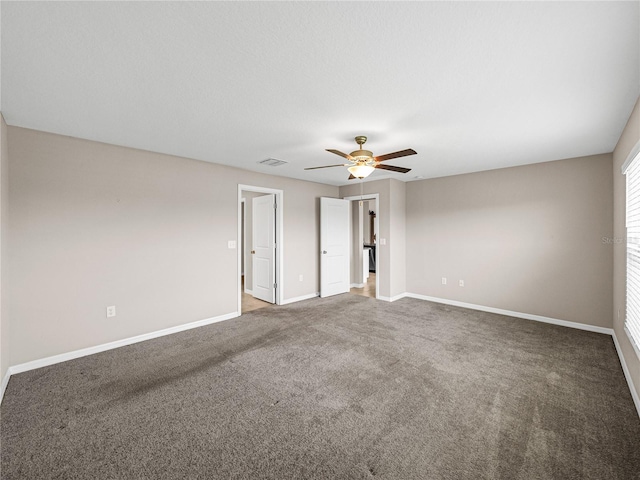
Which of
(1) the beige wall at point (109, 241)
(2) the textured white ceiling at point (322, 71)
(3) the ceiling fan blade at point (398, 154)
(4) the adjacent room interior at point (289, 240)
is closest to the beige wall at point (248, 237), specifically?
(4) the adjacent room interior at point (289, 240)

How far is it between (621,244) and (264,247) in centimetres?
508

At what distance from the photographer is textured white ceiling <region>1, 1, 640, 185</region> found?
1.43 meters

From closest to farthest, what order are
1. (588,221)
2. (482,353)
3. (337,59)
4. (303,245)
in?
(337,59)
(482,353)
(588,221)
(303,245)

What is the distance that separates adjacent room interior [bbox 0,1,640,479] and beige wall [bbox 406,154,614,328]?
0.03 metres

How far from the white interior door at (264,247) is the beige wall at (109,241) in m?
0.89

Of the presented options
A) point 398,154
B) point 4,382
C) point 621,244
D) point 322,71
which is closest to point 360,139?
point 398,154

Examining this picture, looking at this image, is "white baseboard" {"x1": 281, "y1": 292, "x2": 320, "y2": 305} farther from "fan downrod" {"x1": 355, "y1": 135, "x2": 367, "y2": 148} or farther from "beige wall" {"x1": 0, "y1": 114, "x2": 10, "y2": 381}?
"beige wall" {"x1": 0, "y1": 114, "x2": 10, "y2": 381}

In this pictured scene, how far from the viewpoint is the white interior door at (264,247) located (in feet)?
18.0

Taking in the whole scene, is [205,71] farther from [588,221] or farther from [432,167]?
[588,221]

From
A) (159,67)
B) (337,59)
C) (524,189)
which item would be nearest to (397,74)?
(337,59)

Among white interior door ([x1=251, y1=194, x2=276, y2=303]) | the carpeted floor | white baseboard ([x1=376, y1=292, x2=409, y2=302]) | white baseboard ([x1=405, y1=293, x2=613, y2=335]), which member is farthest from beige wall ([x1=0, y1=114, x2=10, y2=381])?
white baseboard ([x1=405, y1=293, x2=613, y2=335])

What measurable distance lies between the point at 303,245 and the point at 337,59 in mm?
4252

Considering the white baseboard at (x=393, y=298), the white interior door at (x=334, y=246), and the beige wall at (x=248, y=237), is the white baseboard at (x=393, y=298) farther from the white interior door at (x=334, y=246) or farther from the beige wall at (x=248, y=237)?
the beige wall at (x=248, y=237)

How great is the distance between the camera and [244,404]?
2367 mm
